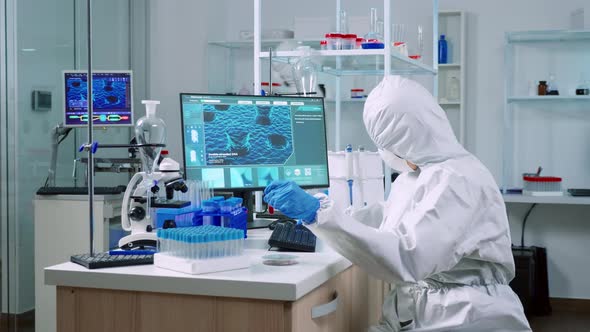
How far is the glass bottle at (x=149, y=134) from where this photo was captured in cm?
215

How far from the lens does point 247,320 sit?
159 centimetres

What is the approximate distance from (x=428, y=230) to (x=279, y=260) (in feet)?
1.20

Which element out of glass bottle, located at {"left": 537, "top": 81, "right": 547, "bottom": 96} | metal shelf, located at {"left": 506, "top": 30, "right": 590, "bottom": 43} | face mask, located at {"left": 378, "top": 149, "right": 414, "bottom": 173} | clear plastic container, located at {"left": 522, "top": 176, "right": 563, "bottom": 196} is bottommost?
clear plastic container, located at {"left": 522, "top": 176, "right": 563, "bottom": 196}

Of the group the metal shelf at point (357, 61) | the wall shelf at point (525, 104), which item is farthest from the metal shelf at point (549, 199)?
the metal shelf at point (357, 61)

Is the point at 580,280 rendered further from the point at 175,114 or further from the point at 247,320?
the point at 247,320

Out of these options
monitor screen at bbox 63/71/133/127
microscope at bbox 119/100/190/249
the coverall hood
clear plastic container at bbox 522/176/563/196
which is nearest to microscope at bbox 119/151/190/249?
microscope at bbox 119/100/190/249

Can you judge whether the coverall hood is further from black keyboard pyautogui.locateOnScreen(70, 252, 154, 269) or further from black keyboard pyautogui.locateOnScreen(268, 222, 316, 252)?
black keyboard pyautogui.locateOnScreen(70, 252, 154, 269)

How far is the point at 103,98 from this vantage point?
398 cm

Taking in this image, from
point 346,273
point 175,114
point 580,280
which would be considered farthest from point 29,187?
point 580,280

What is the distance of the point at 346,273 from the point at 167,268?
1.77 ft

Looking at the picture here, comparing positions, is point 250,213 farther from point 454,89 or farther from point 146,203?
point 454,89

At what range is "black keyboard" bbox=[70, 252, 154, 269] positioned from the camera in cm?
171

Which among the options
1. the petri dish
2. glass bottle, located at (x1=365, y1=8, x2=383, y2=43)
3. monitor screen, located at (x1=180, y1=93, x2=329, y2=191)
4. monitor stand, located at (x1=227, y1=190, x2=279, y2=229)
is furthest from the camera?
glass bottle, located at (x1=365, y1=8, x2=383, y2=43)

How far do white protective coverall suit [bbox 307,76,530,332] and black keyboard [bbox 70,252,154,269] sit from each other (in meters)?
0.41
